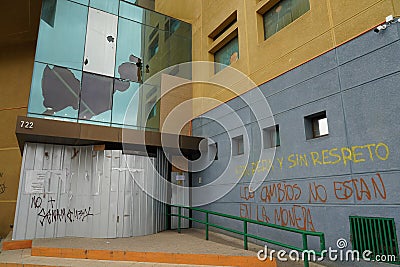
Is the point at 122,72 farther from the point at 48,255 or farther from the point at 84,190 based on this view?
the point at 48,255

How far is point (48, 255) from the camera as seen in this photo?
22.2 ft

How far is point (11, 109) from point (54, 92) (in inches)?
200

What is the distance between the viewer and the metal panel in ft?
27.2

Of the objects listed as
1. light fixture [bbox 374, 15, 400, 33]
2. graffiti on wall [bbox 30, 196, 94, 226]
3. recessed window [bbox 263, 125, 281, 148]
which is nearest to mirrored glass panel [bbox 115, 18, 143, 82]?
graffiti on wall [bbox 30, 196, 94, 226]

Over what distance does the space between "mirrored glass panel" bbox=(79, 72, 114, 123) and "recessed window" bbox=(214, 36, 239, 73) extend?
167 inches

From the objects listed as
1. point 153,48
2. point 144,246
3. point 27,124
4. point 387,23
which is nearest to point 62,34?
point 153,48

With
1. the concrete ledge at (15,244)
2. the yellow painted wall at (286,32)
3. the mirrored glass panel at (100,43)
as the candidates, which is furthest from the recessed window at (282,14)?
the concrete ledge at (15,244)

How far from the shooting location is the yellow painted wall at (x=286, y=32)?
601 centimetres

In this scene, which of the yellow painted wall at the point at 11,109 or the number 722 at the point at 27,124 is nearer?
the number 722 at the point at 27,124

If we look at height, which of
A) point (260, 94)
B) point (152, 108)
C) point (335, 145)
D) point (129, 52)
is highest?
point (129, 52)

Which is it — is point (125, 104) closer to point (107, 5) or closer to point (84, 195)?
point (84, 195)

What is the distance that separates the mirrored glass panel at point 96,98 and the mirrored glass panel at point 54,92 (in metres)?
0.23

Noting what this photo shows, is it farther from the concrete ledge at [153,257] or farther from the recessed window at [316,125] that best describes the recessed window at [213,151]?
the concrete ledge at [153,257]

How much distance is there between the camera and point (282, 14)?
8.48m
